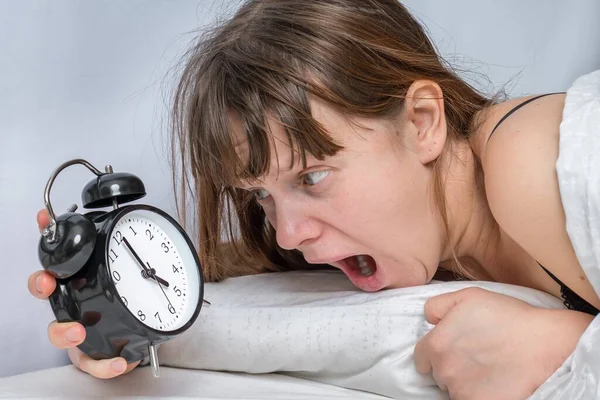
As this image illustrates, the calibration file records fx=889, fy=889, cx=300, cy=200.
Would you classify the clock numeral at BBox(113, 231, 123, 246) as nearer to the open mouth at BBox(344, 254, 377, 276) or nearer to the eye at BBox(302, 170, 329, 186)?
the eye at BBox(302, 170, 329, 186)

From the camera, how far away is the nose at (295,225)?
51.9 inches

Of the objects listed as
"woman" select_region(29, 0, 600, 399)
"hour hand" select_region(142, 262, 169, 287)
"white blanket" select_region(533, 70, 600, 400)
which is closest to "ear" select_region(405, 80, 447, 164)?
"woman" select_region(29, 0, 600, 399)

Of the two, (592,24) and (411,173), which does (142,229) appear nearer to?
(411,173)

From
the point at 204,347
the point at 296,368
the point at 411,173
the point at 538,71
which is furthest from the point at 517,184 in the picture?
the point at 538,71

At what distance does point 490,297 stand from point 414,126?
309 mm

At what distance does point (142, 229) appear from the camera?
1212mm

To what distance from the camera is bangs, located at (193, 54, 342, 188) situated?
1.26 metres

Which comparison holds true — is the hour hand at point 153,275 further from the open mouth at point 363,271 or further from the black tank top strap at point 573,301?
the black tank top strap at point 573,301

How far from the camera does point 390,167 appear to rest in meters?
1.33

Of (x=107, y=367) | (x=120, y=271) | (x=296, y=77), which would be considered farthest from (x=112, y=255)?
(x=296, y=77)

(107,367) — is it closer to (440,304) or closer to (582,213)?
(440,304)

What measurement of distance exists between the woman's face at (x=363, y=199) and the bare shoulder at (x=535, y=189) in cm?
13

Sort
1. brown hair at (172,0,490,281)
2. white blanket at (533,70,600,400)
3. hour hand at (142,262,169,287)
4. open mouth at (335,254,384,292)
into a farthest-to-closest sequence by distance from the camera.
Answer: open mouth at (335,254,384,292) → brown hair at (172,0,490,281) → hour hand at (142,262,169,287) → white blanket at (533,70,600,400)

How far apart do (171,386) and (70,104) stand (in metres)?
0.70
